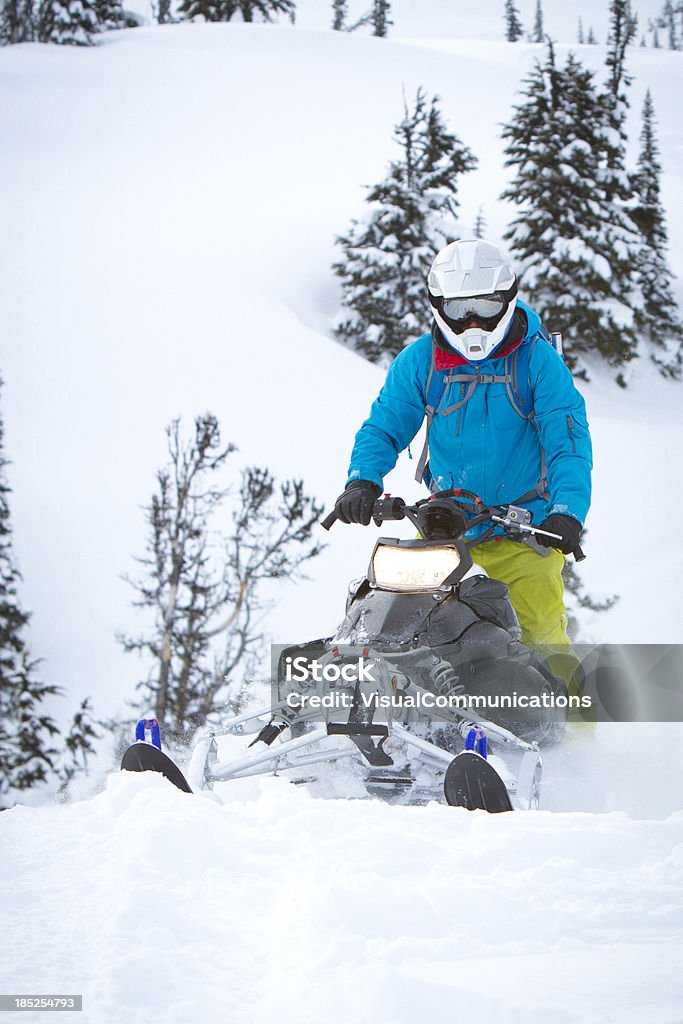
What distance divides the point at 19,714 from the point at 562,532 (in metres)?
15.0

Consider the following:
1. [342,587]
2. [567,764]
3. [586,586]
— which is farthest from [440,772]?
[342,587]

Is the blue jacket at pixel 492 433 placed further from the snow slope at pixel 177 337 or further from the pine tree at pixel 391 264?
the pine tree at pixel 391 264

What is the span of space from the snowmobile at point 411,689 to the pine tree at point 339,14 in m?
94.7

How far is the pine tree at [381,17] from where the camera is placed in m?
79.4

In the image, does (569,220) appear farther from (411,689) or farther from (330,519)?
(411,689)

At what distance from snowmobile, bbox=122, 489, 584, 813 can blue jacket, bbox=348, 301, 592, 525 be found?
1.83 ft

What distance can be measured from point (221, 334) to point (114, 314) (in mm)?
3492

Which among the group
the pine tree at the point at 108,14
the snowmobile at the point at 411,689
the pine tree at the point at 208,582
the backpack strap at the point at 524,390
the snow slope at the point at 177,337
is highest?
the pine tree at the point at 108,14

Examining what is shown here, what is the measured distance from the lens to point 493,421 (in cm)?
512

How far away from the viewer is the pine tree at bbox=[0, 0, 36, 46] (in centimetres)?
5953

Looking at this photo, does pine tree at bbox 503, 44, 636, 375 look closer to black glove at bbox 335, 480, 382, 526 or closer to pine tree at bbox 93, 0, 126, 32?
black glove at bbox 335, 480, 382, 526

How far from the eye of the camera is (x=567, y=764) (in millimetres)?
4852

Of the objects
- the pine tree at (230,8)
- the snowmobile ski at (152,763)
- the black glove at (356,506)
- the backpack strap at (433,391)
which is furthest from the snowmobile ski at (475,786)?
the pine tree at (230,8)

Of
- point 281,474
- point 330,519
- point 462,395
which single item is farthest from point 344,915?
point 281,474
